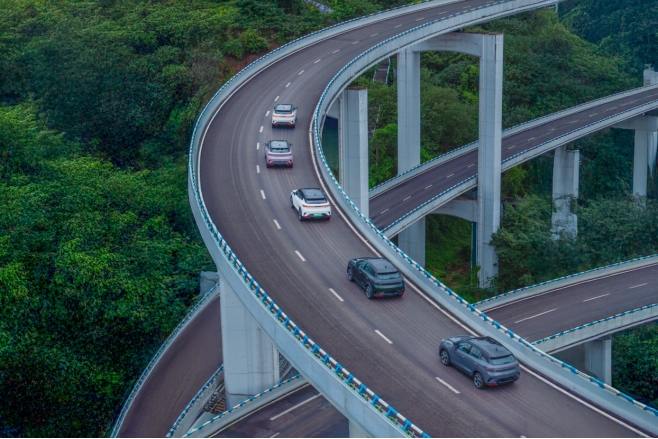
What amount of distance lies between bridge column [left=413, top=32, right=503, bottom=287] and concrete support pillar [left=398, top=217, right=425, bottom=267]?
4770mm

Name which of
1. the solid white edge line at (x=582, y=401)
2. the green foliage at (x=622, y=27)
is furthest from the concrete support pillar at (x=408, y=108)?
the solid white edge line at (x=582, y=401)

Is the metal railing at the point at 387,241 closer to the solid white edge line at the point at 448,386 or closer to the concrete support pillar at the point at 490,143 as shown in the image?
the concrete support pillar at the point at 490,143

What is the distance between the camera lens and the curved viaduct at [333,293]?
28688mm

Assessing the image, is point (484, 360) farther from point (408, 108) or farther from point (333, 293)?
point (408, 108)

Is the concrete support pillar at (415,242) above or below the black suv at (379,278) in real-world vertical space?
below

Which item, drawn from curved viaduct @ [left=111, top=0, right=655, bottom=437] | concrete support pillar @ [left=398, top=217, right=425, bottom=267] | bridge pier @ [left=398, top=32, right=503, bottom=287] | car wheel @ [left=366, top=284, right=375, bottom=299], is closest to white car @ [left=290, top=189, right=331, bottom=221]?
curved viaduct @ [left=111, top=0, right=655, bottom=437]

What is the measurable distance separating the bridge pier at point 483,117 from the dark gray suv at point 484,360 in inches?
1494

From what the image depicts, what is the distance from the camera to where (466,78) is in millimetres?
93125

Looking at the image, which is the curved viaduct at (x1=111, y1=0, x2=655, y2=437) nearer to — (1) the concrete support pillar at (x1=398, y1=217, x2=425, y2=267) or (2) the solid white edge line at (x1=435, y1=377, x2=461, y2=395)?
(2) the solid white edge line at (x1=435, y1=377, x2=461, y2=395)

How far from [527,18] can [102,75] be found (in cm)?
5484

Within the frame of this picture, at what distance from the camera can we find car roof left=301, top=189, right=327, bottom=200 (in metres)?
42.5

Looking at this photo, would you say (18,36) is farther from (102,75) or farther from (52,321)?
(52,321)

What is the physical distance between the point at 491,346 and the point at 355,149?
29025 millimetres

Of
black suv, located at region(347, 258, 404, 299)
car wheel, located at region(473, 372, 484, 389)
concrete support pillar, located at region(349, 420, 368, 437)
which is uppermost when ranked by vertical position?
black suv, located at region(347, 258, 404, 299)
